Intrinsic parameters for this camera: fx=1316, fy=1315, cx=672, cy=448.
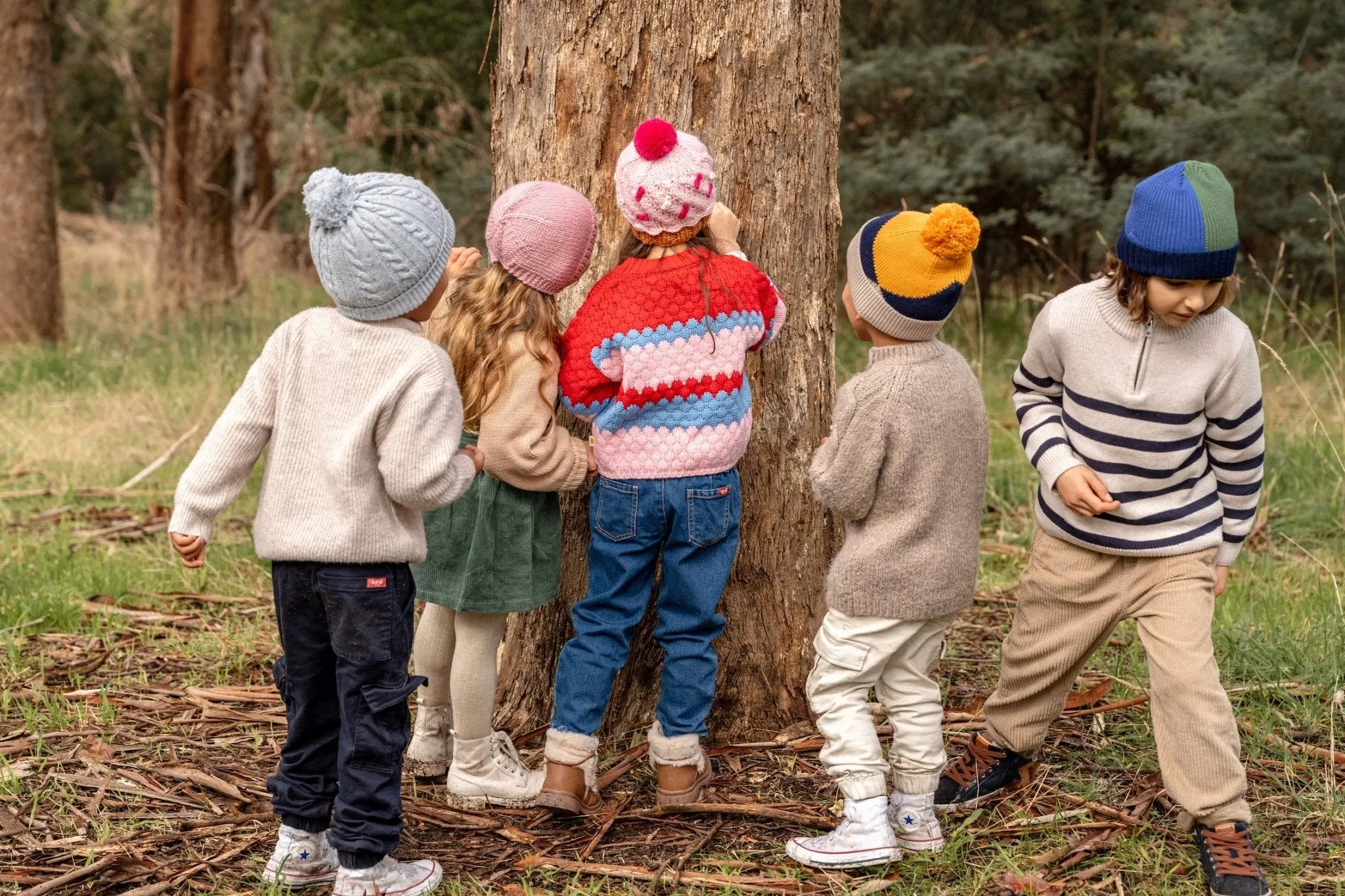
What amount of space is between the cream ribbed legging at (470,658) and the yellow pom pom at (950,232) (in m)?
1.45

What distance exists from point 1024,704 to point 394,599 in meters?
1.65

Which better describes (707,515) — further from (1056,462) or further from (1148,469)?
(1148,469)

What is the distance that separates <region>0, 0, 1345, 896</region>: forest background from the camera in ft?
10.9

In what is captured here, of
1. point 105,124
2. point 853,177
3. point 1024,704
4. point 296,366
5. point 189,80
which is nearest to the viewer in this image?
point 296,366

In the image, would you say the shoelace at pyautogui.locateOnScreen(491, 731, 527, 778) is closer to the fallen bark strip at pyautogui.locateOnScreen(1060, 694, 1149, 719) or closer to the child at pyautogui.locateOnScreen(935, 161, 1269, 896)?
the child at pyautogui.locateOnScreen(935, 161, 1269, 896)

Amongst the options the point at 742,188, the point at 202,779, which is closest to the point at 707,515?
the point at 742,188

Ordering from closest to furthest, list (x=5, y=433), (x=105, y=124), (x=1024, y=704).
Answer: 1. (x=1024, y=704)
2. (x=5, y=433)
3. (x=105, y=124)

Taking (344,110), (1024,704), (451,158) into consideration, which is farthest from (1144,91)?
(344,110)

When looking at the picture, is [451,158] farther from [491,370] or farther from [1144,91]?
[491,370]

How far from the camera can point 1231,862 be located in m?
2.97

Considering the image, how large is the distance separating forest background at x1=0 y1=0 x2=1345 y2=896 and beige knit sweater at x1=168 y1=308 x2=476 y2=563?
88 cm

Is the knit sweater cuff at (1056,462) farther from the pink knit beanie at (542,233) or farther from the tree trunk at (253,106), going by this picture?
the tree trunk at (253,106)

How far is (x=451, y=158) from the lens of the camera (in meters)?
13.8

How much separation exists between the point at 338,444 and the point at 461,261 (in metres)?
0.77
